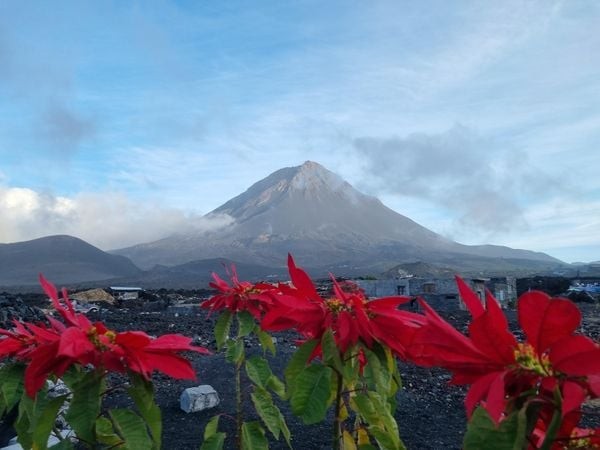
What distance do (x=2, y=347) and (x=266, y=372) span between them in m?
1.23

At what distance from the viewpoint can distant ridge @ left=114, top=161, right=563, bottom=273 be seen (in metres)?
141

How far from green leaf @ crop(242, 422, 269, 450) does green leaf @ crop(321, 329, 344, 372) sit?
0.97 meters

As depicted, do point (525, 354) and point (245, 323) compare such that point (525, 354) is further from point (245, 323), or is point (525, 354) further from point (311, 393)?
point (245, 323)

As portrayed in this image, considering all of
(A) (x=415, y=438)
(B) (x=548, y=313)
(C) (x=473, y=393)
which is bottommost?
(A) (x=415, y=438)

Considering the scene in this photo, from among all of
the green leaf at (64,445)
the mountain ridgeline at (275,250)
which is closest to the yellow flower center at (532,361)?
the green leaf at (64,445)

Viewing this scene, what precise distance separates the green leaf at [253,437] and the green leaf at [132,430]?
91cm

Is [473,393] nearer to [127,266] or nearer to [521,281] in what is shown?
[521,281]

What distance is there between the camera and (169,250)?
592ft

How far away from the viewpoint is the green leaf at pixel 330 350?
49.0 inches

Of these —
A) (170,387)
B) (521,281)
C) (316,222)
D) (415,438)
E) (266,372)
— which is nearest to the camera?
(266,372)

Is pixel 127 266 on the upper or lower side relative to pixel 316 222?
lower

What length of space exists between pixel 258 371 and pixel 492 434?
169 cm

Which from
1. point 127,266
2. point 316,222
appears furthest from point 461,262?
point 127,266

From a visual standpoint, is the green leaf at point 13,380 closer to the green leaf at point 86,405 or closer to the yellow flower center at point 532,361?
the green leaf at point 86,405
